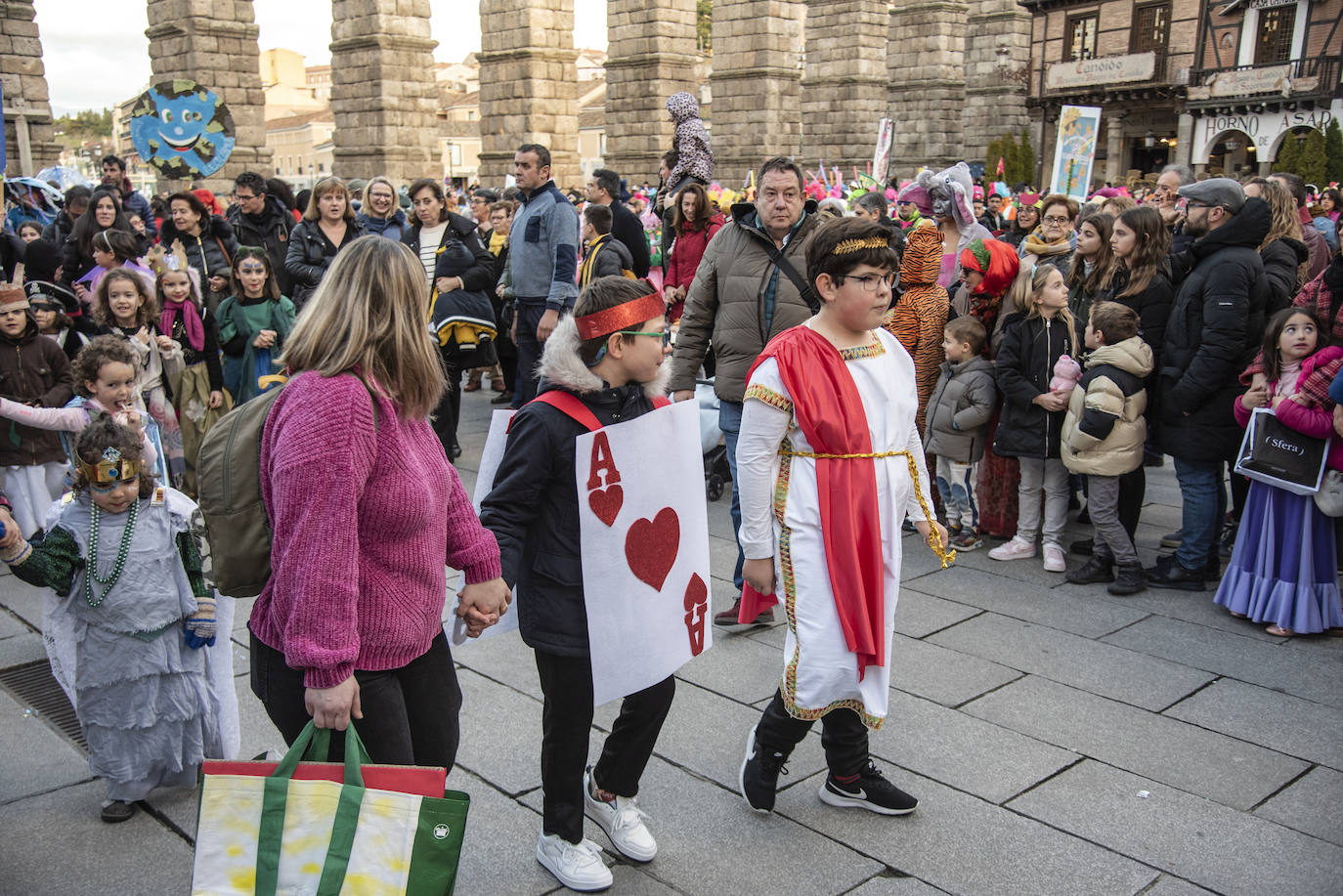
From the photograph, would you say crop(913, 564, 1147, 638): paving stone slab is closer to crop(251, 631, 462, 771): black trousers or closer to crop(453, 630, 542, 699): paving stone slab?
crop(453, 630, 542, 699): paving stone slab

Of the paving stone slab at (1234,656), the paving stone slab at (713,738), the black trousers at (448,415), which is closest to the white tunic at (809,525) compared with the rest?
the paving stone slab at (713,738)

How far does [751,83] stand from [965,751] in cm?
2101

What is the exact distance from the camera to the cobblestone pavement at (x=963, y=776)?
10.7 ft

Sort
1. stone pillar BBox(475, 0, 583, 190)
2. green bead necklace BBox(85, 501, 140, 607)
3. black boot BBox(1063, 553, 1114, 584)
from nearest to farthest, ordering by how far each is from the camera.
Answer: green bead necklace BBox(85, 501, 140, 607), black boot BBox(1063, 553, 1114, 584), stone pillar BBox(475, 0, 583, 190)

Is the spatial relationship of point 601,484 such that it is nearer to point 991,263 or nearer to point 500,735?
point 500,735

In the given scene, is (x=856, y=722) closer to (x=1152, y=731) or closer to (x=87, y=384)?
(x=1152, y=731)

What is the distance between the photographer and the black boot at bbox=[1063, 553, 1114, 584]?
19.1ft

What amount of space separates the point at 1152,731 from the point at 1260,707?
579mm

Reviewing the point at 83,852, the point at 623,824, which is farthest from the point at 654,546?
the point at 83,852

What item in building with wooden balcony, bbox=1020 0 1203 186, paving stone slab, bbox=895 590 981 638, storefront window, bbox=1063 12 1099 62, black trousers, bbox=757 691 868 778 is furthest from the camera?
storefront window, bbox=1063 12 1099 62

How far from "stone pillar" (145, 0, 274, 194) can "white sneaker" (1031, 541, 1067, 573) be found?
47.3 ft

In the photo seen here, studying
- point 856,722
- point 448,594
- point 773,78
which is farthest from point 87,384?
point 773,78

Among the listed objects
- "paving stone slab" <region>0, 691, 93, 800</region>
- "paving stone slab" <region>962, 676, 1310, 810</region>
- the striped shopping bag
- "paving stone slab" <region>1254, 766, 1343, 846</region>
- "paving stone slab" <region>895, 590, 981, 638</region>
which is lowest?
"paving stone slab" <region>0, 691, 93, 800</region>

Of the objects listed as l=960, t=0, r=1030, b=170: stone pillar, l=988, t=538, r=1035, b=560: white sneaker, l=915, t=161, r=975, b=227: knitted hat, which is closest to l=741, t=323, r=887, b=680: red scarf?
l=988, t=538, r=1035, b=560: white sneaker
